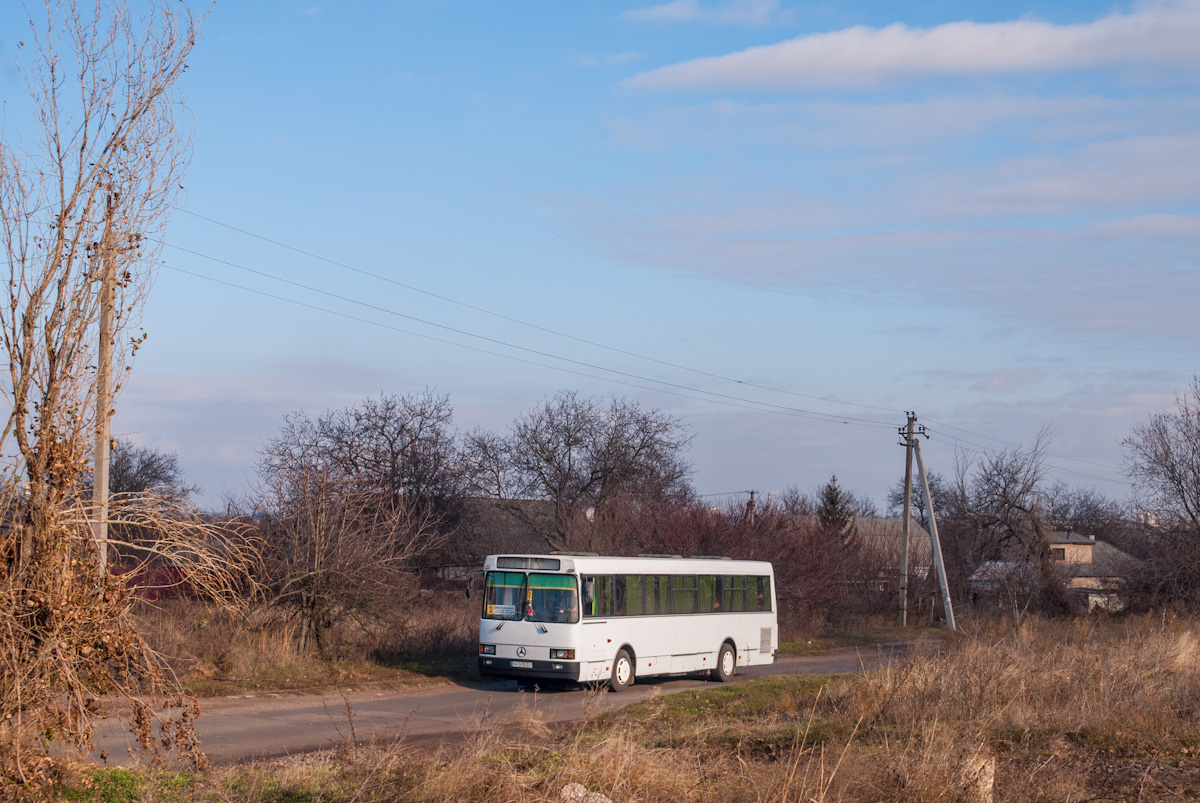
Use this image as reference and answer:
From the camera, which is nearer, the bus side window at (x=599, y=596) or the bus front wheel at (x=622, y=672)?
the bus side window at (x=599, y=596)

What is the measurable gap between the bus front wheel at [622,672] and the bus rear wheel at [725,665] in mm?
3128

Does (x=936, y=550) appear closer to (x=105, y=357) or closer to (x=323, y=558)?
(x=323, y=558)

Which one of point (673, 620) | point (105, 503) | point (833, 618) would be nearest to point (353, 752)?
point (105, 503)

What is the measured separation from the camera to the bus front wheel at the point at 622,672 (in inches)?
805

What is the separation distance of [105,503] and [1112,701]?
11.4m

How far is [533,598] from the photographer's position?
1992 cm

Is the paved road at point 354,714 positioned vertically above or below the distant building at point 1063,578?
below

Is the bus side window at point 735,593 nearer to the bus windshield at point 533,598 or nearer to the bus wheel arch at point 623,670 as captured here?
the bus wheel arch at point 623,670

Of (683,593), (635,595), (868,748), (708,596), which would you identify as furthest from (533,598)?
(868,748)

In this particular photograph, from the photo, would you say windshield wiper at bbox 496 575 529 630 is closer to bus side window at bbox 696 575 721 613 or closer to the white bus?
the white bus

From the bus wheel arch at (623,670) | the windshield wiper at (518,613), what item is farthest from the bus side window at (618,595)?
the windshield wiper at (518,613)

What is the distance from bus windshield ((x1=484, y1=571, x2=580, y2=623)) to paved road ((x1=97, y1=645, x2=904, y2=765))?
1.47 m

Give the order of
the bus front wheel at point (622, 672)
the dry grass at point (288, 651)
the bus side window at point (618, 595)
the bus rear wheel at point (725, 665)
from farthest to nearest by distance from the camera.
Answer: the bus rear wheel at point (725, 665) < the bus side window at point (618, 595) < the bus front wheel at point (622, 672) < the dry grass at point (288, 651)

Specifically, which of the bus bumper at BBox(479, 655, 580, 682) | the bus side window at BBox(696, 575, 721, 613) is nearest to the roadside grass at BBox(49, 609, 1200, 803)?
the bus bumper at BBox(479, 655, 580, 682)
